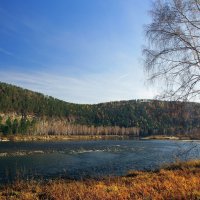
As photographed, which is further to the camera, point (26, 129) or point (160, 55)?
point (26, 129)

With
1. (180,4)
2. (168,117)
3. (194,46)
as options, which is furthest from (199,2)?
(168,117)

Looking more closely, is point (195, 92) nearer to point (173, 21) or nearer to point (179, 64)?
point (179, 64)

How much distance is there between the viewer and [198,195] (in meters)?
9.77

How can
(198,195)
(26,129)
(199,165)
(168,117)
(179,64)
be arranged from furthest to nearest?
(26,129) < (199,165) < (179,64) < (168,117) < (198,195)

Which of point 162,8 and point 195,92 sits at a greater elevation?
point 162,8

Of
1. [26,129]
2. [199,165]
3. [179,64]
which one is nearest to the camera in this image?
[179,64]

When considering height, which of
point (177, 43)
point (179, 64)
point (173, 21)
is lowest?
point (179, 64)

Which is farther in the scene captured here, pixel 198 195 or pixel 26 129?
pixel 26 129

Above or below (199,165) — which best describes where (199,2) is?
above

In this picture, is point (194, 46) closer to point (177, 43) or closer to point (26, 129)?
point (177, 43)

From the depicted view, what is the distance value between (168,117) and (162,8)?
4227 mm

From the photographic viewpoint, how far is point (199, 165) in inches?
982

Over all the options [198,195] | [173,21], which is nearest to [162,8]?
[173,21]

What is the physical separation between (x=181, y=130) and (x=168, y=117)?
63.1 inches
